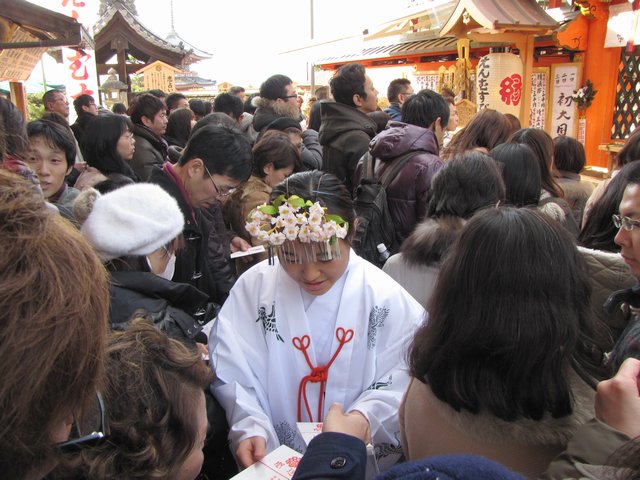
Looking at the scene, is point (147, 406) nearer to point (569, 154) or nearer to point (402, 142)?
point (402, 142)

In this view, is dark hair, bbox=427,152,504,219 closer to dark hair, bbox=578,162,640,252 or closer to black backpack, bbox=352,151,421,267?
dark hair, bbox=578,162,640,252

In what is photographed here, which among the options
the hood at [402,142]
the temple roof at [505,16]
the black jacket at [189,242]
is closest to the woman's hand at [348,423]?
the black jacket at [189,242]

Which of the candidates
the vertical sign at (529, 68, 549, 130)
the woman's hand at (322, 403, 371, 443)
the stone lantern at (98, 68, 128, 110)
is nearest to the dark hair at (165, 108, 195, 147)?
the woman's hand at (322, 403, 371, 443)

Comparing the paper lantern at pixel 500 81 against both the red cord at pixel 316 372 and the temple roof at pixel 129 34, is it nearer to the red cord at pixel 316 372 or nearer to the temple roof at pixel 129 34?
the red cord at pixel 316 372

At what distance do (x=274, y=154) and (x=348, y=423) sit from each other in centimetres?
254

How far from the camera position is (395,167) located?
3639 mm

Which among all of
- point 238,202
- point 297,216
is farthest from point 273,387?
point 238,202

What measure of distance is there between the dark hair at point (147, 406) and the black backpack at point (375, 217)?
2.21 meters

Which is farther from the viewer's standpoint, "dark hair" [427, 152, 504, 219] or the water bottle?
the water bottle

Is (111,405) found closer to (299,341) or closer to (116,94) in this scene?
(299,341)

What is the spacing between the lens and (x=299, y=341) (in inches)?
78.2

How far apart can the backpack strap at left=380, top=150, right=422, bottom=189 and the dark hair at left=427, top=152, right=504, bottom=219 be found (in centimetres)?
106

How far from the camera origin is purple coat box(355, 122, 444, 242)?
3.57 metres

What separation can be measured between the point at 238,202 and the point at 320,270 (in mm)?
1835
